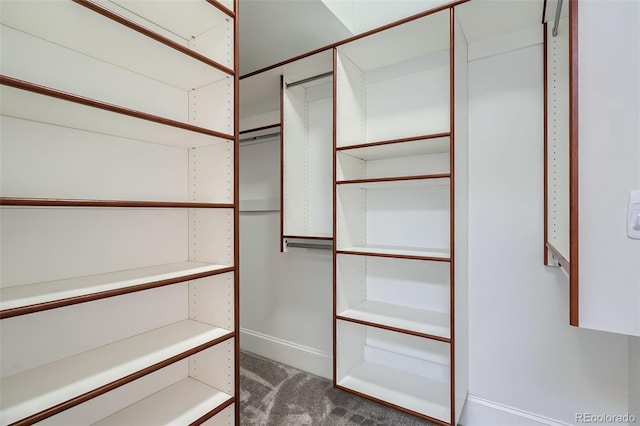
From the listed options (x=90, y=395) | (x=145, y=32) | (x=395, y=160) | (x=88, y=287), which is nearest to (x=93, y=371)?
(x=90, y=395)

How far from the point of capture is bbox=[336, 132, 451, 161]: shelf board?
162 centimetres

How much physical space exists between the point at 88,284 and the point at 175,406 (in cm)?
69

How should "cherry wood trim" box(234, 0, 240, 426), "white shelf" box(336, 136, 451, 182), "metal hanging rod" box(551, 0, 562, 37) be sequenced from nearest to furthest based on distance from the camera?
"metal hanging rod" box(551, 0, 562, 37), "cherry wood trim" box(234, 0, 240, 426), "white shelf" box(336, 136, 451, 182)

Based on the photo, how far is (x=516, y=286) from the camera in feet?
5.67

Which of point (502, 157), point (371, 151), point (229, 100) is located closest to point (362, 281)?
point (371, 151)

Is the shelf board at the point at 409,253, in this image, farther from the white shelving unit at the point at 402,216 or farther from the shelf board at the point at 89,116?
the shelf board at the point at 89,116

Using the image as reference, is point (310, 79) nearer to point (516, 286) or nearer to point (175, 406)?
point (516, 286)

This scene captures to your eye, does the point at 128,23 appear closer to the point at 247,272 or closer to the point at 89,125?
the point at 89,125

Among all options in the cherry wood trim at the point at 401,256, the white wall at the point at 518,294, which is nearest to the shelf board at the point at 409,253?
the cherry wood trim at the point at 401,256

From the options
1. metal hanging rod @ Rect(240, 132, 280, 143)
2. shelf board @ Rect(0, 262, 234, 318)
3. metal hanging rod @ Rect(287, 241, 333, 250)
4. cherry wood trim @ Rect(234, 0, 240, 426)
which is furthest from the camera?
metal hanging rod @ Rect(240, 132, 280, 143)

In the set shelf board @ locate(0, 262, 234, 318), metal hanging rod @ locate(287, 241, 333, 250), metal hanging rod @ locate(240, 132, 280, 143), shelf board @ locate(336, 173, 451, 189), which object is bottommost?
metal hanging rod @ locate(287, 241, 333, 250)

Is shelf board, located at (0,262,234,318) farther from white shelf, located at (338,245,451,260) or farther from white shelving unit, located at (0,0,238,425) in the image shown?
white shelf, located at (338,245,451,260)

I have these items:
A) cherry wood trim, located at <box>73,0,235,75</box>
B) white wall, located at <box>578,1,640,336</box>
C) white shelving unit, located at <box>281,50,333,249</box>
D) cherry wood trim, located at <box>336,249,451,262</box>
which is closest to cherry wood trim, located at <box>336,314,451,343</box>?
cherry wood trim, located at <box>336,249,451,262</box>

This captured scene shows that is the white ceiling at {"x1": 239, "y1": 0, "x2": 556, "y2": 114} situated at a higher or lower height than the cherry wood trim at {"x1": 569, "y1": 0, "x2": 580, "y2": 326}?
higher
